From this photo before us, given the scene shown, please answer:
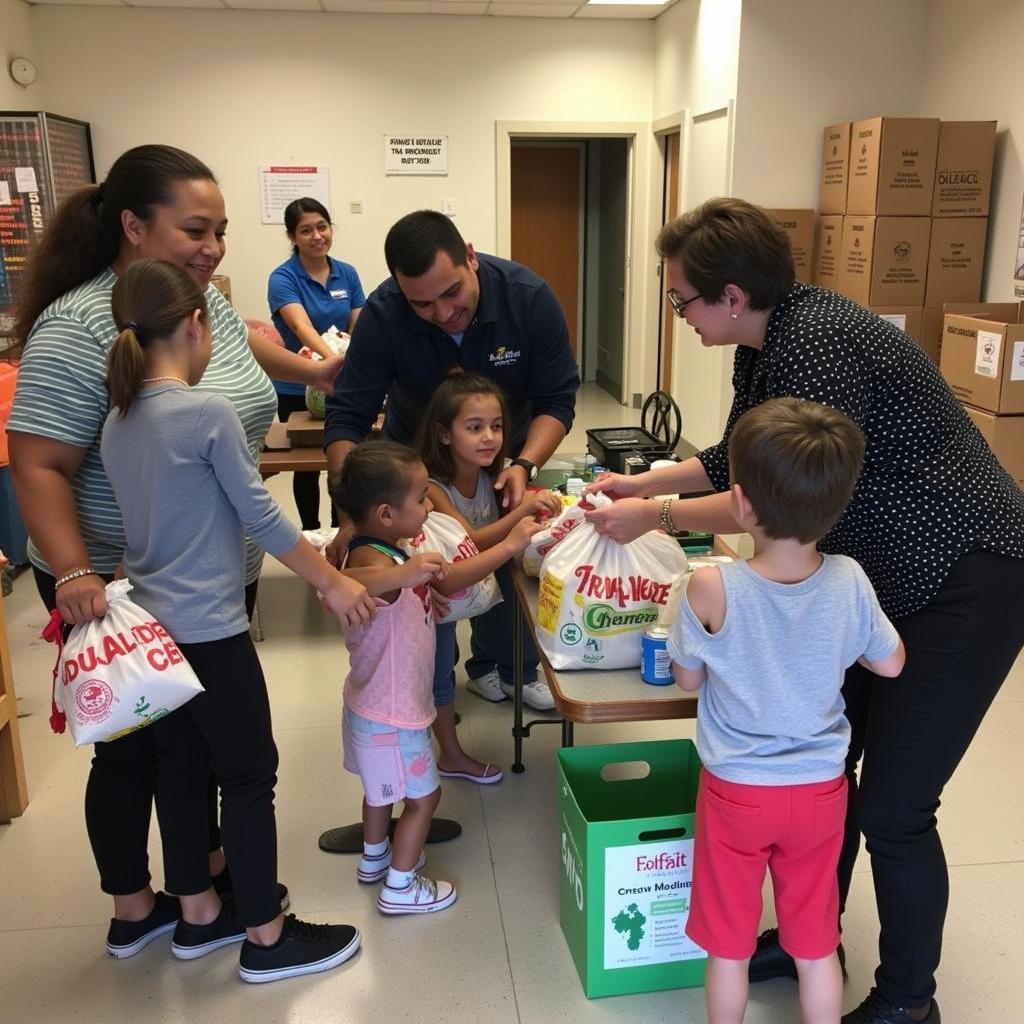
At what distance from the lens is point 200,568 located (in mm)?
1536

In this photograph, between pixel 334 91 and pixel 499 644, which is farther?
pixel 334 91

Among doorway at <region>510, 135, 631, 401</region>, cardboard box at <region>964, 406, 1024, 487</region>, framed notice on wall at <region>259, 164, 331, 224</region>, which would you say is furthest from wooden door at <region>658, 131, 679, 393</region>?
cardboard box at <region>964, 406, 1024, 487</region>

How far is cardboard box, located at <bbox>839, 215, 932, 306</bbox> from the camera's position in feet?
13.7

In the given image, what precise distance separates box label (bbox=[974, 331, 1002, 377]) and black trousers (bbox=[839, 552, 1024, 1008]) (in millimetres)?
2190

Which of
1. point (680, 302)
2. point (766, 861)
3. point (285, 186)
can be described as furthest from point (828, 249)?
point (766, 861)

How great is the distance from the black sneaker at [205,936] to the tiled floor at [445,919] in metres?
0.03

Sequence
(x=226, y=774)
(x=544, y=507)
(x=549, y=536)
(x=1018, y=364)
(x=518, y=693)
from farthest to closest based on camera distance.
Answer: (x=1018, y=364) → (x=518, y=693) → (x=544, y=507) → (x=549, y=536) → (x=226, y=774)

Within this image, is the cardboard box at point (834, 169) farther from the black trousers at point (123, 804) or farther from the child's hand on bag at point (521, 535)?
the black trousers at point (123, 804)

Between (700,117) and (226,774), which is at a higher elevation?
(700,117)

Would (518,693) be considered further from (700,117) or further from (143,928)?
(700,117)

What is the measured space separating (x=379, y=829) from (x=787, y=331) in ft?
4.44

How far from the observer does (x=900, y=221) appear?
4.18 meters

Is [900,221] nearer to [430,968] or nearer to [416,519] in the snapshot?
[416,519]

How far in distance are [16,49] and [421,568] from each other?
19.4 ft
